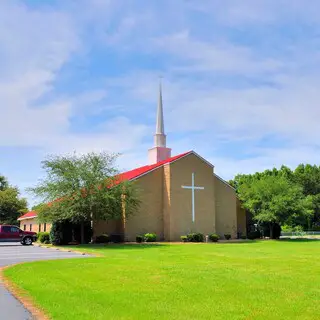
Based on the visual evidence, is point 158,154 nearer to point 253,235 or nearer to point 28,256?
point 253,235

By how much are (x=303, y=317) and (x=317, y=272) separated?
7.02m

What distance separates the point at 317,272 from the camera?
14195mm

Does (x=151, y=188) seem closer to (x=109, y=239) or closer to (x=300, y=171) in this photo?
(x=109, y=239)

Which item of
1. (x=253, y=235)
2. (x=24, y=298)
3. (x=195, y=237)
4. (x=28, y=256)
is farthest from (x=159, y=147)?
(x=24, y=298)

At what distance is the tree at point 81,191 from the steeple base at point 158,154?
12528mm

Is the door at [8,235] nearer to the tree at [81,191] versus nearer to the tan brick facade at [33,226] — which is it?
the tree at [81,191]

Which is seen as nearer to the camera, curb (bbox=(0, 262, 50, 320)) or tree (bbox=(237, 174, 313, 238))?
curb (bbox=(0, 262, 50, 320))

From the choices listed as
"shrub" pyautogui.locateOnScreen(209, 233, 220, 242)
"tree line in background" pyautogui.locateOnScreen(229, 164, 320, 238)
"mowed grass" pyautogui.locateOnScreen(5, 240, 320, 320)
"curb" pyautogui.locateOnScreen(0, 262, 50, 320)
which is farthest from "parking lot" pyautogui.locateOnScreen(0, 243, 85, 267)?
"tree line in background" pyautogui.locateOnScreen(229, 164, 320, 238)

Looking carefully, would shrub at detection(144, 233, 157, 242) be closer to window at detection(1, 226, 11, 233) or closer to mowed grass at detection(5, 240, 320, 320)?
window at detection(1, 226, 11, 233)

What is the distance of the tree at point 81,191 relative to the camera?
31.7m

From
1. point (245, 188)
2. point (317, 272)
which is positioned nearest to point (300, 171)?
point (245, 188)

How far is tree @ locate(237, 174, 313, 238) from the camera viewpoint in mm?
42188

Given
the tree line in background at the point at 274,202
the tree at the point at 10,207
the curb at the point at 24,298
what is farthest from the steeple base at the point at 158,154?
the curb at the point at 24,298

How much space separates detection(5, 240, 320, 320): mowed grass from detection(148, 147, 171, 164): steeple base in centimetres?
3036
